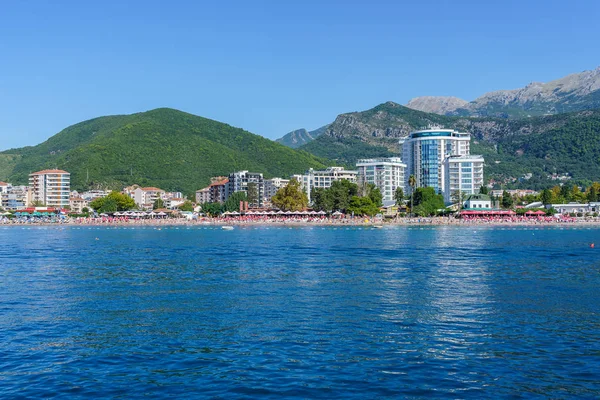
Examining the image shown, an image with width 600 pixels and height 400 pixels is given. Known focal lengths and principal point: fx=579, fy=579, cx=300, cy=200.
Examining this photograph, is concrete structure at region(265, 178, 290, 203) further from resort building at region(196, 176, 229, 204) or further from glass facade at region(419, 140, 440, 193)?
glass facade at region(419, 140, 440, 193)

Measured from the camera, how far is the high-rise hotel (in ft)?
502

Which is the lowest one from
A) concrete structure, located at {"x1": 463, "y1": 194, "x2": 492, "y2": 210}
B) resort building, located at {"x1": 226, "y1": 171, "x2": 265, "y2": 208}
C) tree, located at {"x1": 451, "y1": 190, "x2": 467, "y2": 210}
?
concrete structure, located at {"x1": 463, "y1": 194, "x2": 492, "y2": 210}

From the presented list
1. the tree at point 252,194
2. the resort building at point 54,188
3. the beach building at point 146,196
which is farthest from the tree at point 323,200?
the resort building at point 54,188

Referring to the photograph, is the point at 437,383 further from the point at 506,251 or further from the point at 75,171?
the point at 75,171

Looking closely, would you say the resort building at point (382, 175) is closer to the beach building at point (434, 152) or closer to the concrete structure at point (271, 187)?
the beach building at point (434, 152)

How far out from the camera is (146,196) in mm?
181750

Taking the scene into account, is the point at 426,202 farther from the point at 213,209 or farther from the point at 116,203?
the point at 116,203

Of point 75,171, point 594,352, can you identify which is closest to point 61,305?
point 594,352

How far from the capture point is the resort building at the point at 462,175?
152 m

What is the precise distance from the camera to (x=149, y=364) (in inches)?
638

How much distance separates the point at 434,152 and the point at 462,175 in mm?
14372

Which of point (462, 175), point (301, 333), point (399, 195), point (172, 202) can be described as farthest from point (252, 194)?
point (301, 333)

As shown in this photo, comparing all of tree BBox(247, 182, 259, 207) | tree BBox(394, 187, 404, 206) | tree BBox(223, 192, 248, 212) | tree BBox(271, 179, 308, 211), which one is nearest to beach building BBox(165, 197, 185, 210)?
tree BBox(247, 182, 259, 207)

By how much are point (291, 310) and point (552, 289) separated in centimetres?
1449
